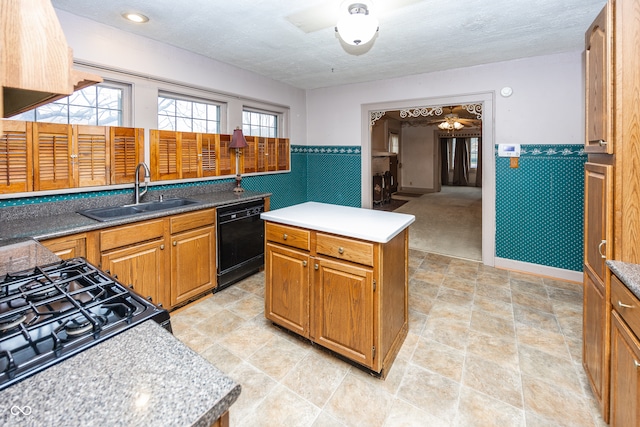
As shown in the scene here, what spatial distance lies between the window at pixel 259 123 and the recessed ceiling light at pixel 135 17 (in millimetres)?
1685

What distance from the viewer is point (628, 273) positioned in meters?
1.28

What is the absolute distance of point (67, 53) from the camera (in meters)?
0.66

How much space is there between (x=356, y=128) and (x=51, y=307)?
4.37m

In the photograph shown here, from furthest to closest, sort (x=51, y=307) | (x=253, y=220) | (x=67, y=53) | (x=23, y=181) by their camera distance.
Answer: (x=253, y=220), (x=23, y=181), (x=51, y=307), (x=67, y=53)

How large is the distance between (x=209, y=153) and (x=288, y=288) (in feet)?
6.76

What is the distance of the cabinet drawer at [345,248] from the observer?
1814mm

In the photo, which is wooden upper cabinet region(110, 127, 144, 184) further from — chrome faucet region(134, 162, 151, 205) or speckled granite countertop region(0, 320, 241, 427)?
speckled granite countertop region(0, 320, 241, 427)

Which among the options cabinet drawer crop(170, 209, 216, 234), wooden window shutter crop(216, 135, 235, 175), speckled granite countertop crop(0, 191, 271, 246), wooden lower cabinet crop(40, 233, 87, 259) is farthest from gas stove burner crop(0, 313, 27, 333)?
wooden window shutter crop(216, 135, 235, 175)

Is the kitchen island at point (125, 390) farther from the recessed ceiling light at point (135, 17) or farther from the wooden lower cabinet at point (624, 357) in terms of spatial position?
the recessed ceiling light at point (135, 17)

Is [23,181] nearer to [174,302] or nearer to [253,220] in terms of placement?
[174,302]

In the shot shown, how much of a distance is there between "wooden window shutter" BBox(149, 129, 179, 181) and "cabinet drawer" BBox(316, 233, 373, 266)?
6.43 feet

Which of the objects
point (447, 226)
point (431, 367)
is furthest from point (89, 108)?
point (447, 226)

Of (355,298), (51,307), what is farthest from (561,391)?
(51,307)

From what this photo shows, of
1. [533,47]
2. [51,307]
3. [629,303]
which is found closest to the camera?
[51,307]
